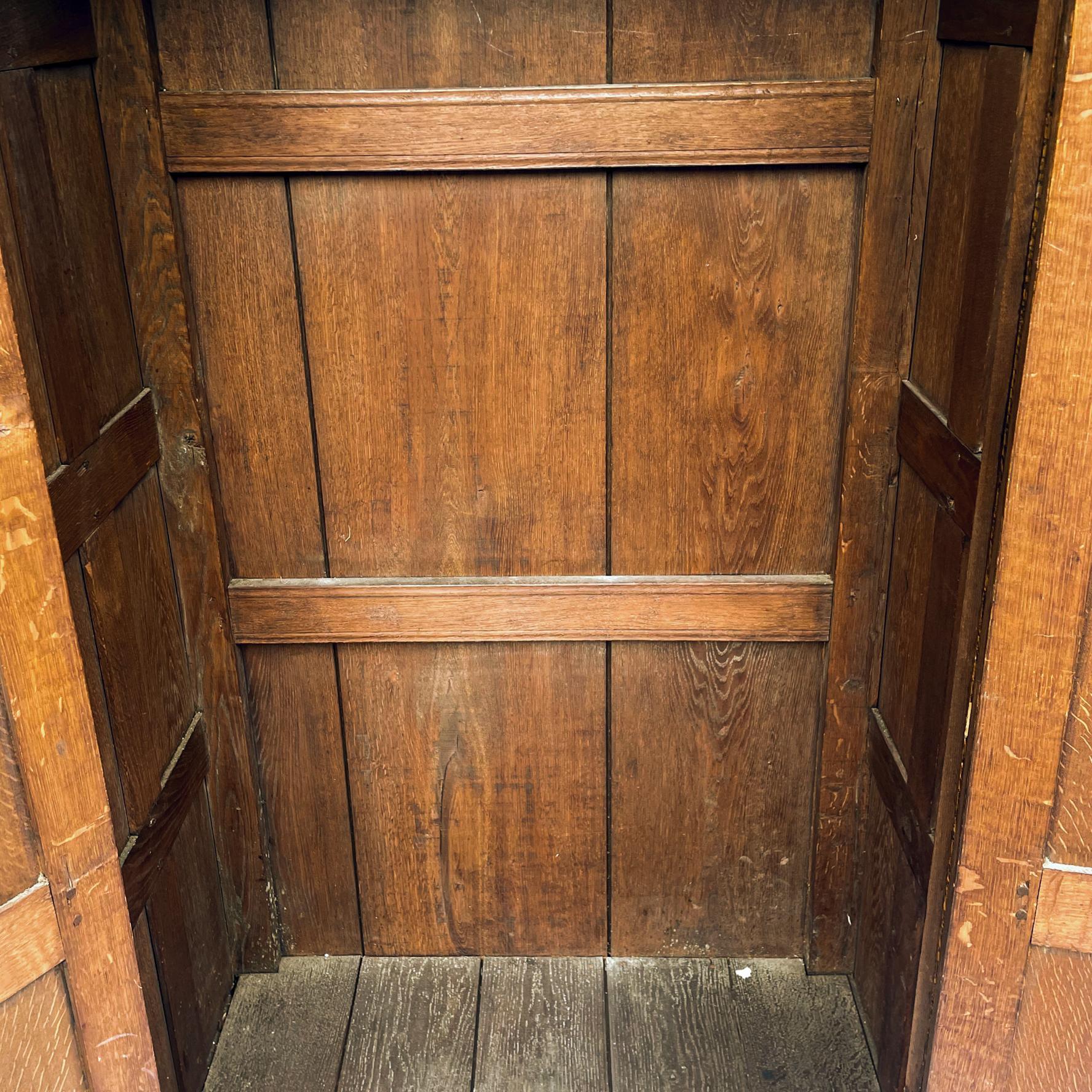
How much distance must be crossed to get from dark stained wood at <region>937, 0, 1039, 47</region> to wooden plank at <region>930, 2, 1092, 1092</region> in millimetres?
221

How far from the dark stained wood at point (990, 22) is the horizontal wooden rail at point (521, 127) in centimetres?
13

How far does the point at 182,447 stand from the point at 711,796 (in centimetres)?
104

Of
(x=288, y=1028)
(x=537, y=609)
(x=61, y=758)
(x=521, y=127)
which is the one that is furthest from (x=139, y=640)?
(x=521, y=127)

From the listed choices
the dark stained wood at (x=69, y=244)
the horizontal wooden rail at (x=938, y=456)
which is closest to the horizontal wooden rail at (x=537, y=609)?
the horizontal wooden rail at (x=938, y=456)

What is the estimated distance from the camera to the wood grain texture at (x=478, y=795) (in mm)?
1913

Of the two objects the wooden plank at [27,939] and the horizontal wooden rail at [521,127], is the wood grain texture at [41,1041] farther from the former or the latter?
the horizontal wooden rail at [521,127]

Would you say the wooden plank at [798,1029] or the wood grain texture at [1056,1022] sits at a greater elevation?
the wood grain texture at [1056,1022]

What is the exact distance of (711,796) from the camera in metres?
1.98

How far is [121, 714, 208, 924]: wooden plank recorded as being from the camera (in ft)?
5.18

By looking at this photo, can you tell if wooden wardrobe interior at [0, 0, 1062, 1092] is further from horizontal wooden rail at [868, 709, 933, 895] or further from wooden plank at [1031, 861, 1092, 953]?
wooden plank at [1031, 861, 1092, 953]

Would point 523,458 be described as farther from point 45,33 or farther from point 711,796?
point 45,33

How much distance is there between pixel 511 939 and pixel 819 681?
29.0 inches

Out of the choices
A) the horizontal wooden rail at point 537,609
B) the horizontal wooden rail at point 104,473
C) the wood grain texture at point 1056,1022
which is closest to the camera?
the wood grain texture at point 1056,1022

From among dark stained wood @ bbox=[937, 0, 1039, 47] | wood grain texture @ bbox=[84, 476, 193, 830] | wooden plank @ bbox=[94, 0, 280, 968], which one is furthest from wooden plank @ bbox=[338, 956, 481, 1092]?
dark stained wood @ bbox=[937, 0, 1039, 47]
